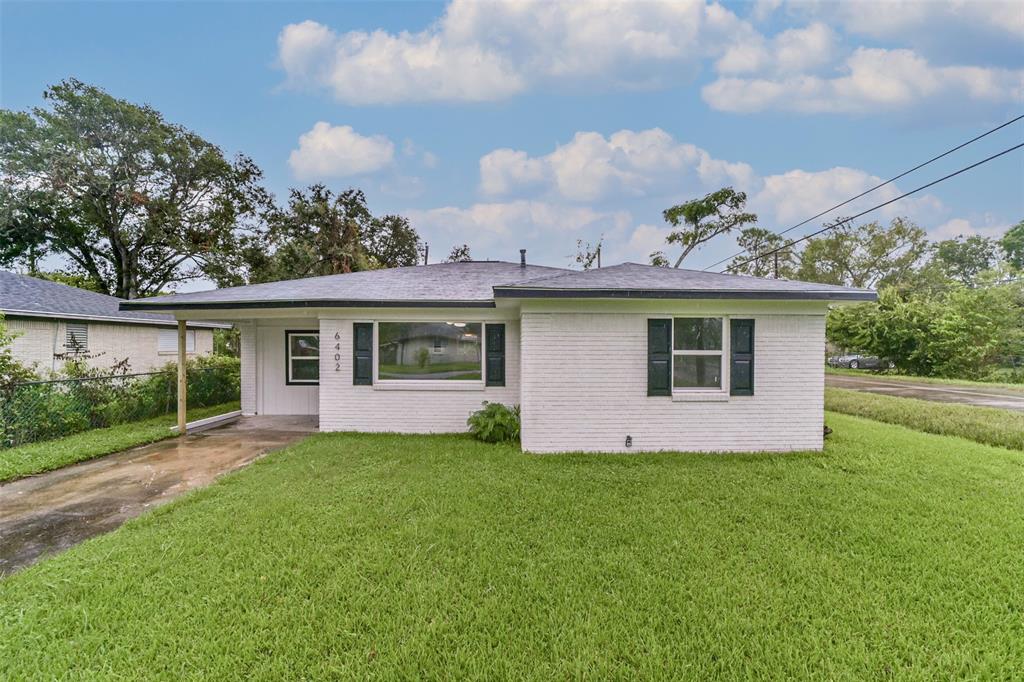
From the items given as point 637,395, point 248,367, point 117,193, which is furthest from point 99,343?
point 637,395

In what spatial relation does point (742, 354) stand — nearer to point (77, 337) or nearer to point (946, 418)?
point (946, 418)

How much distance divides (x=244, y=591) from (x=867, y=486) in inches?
258

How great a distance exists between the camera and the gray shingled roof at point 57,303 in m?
9.88

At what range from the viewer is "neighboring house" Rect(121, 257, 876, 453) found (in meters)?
6.22

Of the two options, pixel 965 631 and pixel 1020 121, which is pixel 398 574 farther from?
pixel 1020 121

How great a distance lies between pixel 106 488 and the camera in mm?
4969

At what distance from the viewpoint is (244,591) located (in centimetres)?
287

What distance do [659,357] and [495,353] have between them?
2.88 meters

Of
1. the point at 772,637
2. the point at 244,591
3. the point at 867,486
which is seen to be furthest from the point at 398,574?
the point at 867,486

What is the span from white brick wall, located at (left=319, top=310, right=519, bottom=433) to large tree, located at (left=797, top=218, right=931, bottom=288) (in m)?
36.5

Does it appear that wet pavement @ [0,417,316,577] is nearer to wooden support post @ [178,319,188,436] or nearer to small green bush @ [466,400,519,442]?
wooden support post @ [178,319,188,436]

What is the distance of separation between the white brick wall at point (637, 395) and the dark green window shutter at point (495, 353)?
125 centimetres

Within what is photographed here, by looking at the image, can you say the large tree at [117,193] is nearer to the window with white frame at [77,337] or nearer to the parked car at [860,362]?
the window with white frame at [77,337]

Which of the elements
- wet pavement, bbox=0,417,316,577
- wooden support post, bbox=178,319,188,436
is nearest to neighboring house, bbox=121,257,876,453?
wooden support post, bbox=178,319,188,436
